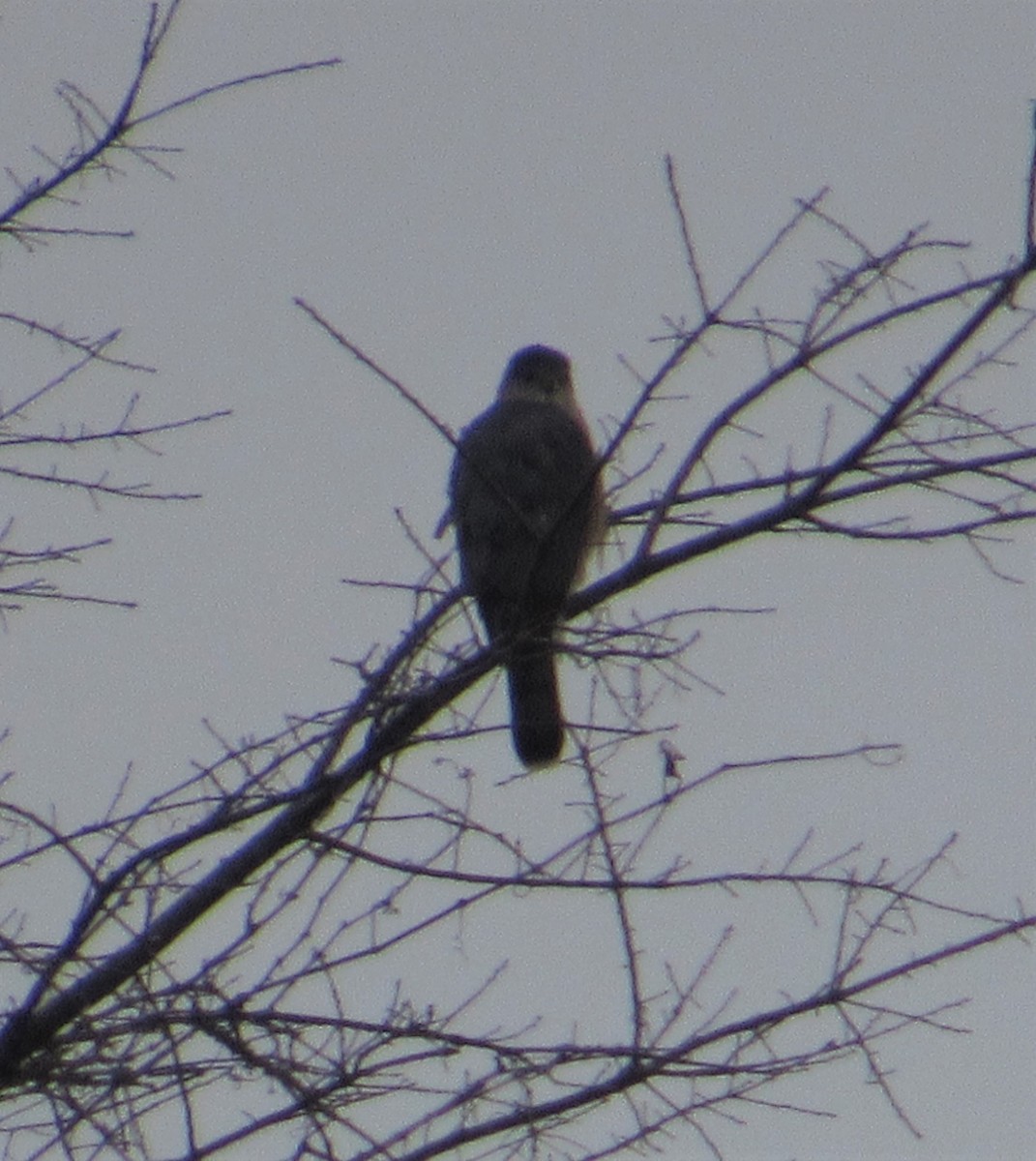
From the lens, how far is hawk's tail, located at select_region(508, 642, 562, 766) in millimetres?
4867

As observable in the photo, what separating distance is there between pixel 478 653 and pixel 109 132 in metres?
1.06

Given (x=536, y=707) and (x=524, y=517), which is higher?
(x=524, y=517)

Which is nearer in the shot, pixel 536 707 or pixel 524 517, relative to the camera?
pixel 524 517

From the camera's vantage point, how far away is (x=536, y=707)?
4930 mm

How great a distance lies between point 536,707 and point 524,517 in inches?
19.2

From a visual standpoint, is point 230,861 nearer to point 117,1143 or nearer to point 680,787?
point 117,1143

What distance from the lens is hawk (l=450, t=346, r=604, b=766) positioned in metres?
4.66

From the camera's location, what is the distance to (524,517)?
4727 mm

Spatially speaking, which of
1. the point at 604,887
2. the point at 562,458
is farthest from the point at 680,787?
the point at 562,458

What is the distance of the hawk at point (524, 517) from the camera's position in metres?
4.66

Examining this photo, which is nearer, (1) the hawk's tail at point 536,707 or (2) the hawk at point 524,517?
(2) the hawk at point 524,517

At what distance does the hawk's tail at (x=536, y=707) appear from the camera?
487 cm

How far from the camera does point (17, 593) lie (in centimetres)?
348

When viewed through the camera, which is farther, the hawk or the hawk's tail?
the hawk's tail
